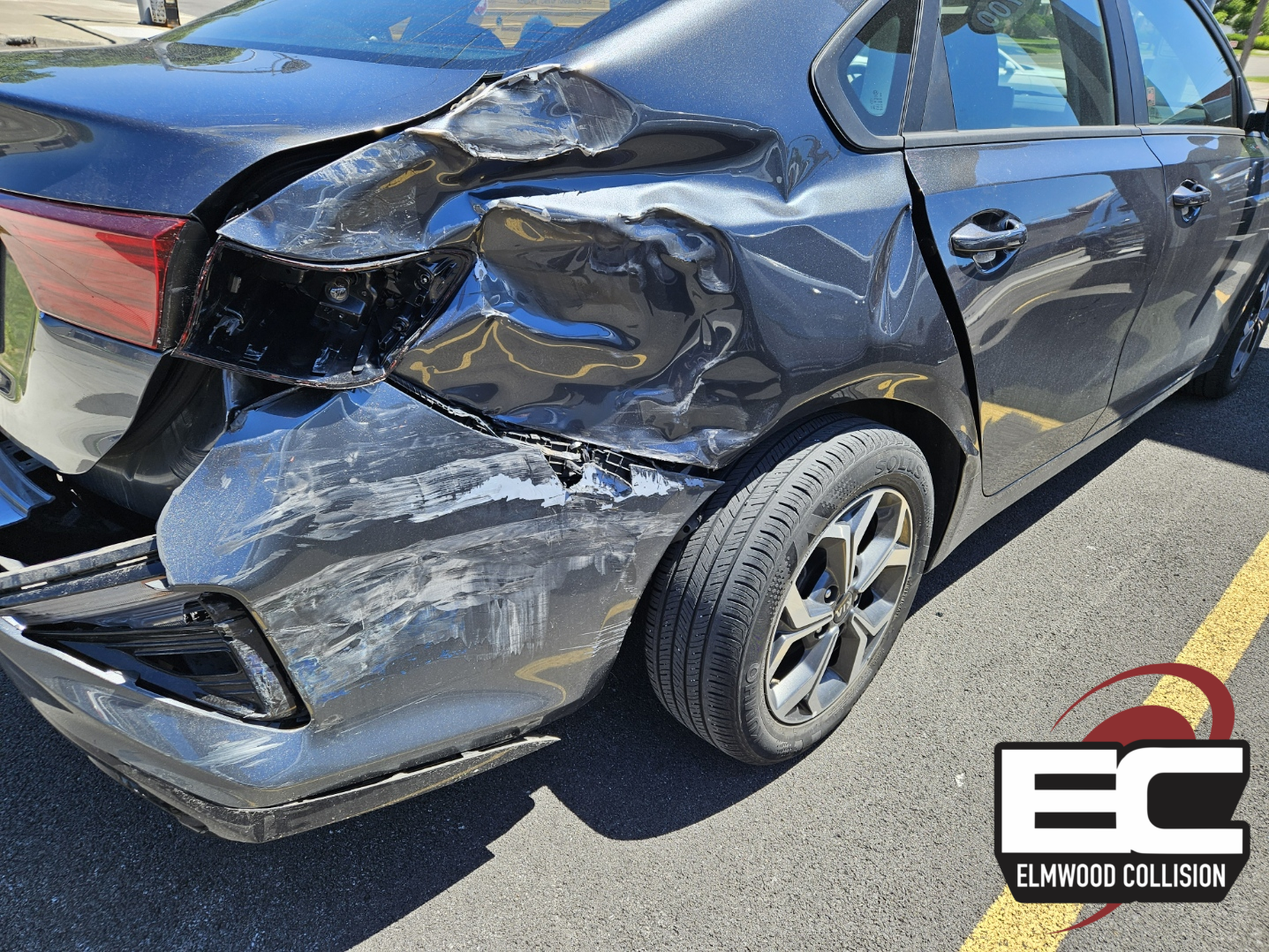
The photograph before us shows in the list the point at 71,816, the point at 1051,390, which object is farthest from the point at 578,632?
the point at 1051,390

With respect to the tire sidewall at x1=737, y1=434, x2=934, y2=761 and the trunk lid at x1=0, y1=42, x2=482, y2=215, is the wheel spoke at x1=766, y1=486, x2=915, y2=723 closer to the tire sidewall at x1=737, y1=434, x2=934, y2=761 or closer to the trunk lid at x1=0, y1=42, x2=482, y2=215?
the tire sidewall at x1=737, y1=434, x2=934, y2=761

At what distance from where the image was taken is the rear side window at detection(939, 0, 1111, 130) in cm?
196

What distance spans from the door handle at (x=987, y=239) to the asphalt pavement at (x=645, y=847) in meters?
1.17

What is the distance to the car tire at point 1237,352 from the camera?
4.00 m

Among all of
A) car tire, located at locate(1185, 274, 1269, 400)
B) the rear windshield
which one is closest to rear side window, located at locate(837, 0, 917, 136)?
the rear windshield

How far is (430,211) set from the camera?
1.26 metres

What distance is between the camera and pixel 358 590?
1311mm

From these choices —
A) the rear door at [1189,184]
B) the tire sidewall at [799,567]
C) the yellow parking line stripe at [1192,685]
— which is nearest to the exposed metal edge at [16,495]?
the tire sidewall at [799,567]

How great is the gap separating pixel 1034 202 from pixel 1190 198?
1010 millimetres

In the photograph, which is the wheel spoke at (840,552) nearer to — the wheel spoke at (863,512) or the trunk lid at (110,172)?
the wheel spoke at (863,512)

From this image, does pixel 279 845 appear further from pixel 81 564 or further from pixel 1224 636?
pixel 1224 636

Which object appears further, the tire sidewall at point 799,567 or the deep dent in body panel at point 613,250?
the tire sidewall at point 799,567

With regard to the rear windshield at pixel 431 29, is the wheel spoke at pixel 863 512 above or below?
below

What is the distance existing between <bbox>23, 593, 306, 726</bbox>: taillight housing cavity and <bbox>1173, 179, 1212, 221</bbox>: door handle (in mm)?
2702
